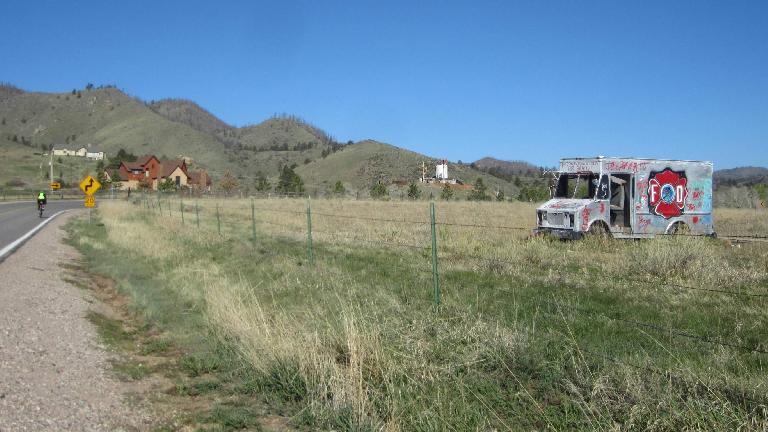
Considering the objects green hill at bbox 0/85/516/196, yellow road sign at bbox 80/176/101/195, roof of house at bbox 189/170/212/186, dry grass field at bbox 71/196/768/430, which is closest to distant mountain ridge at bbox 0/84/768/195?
green hill at bbox 0/85/516/196

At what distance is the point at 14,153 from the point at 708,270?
14213 cm

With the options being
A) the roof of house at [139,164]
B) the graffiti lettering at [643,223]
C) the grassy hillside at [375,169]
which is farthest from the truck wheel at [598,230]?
the roof of house at [139,164]

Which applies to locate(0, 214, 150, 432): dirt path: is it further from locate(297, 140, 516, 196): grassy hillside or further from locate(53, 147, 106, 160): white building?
locate(53, 147, 106, 160): white building

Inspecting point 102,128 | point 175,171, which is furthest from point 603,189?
point 102,128

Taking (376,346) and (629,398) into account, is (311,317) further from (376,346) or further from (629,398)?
(629,398)

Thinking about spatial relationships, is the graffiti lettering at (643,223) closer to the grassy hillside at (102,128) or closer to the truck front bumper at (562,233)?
the truck front bumper at (562,233)

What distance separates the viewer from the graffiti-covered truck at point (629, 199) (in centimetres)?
1689

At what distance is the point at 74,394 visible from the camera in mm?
5742

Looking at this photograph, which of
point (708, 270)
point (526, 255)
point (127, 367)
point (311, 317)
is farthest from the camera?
point (526, 255)

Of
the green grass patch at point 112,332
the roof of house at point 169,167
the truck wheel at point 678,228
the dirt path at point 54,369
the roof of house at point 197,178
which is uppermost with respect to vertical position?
the roof of house at point 169,167

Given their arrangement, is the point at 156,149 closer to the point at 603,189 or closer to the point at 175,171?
the point at 175,171

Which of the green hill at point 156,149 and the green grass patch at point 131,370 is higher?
the green hill at point 156,149

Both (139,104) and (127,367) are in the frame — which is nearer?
(127,367)

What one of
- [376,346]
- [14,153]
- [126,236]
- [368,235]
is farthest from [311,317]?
[14,153]
